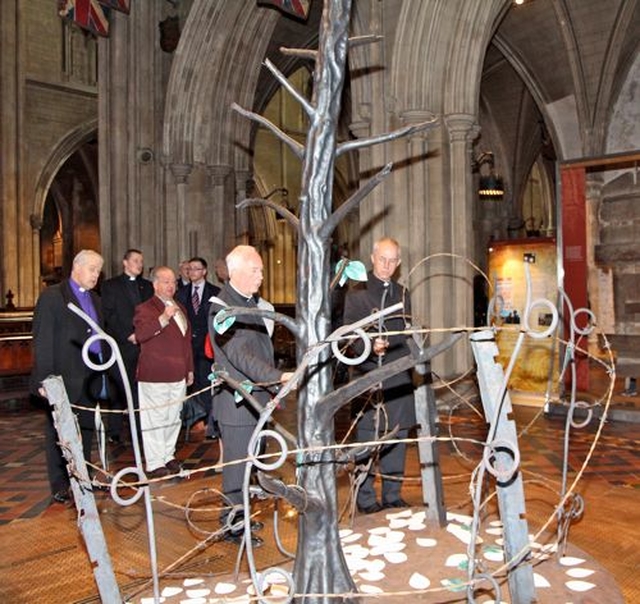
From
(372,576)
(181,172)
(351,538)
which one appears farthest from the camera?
(181,172)

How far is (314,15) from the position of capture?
1248cm

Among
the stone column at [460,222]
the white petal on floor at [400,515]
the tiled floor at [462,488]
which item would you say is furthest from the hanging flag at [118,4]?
the white petal on floor at [400,515]

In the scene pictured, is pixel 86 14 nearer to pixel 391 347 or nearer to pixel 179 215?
pixel 179 215

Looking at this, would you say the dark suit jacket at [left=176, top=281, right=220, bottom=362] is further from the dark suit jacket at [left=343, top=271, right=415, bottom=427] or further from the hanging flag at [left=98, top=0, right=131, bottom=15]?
the hanging flag at [left=98, top=0, right=131, bottom=15]

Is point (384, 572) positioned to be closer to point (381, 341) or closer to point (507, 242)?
point (381, 341)

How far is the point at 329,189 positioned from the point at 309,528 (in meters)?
0.95

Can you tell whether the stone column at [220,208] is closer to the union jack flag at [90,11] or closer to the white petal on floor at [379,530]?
the union jack flag at [90,11]

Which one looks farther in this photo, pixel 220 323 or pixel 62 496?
pixel 62 496

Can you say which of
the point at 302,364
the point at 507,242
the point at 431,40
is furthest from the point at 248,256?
the point at 507,242

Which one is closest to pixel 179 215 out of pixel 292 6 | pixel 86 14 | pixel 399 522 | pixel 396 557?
pixel 86 14

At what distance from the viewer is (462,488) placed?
3721mm

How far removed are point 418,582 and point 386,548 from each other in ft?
1.14

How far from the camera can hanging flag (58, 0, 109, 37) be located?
29.3ft

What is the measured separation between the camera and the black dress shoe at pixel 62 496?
380 centimetres
